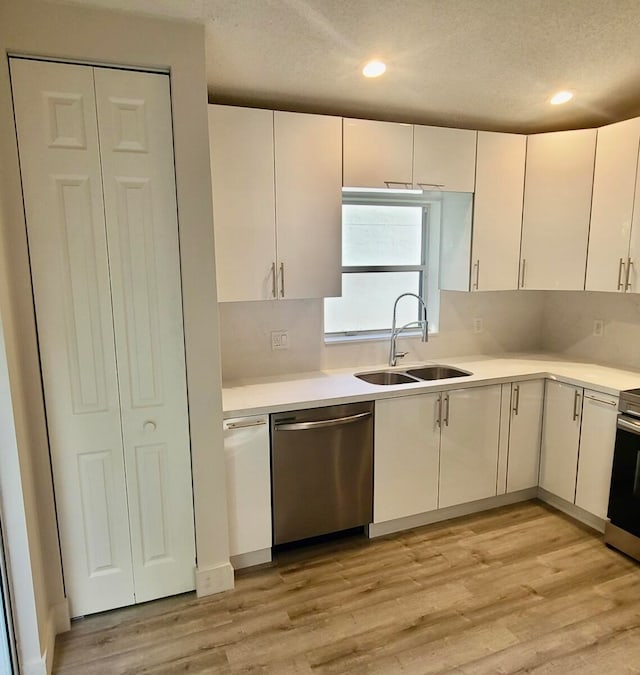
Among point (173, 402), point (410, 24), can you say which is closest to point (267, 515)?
point (173, 402)

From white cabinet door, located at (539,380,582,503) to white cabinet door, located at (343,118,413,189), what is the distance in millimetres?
1603

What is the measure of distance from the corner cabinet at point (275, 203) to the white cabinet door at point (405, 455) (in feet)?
2.57

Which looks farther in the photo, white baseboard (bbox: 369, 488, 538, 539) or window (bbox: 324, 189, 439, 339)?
window (bbox: 324, 189, 439, 339)

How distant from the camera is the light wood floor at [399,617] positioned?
6.46 ft

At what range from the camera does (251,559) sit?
2576 millimetres

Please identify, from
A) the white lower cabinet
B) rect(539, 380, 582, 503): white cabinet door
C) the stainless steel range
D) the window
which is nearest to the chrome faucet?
the window

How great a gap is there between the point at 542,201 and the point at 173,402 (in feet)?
8.52

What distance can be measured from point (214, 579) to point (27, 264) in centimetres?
167

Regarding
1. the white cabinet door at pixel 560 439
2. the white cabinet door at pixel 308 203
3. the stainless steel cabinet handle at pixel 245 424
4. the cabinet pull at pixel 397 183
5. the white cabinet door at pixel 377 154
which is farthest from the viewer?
the white cabinet door at pixel 560 439

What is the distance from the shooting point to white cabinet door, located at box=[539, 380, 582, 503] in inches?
116

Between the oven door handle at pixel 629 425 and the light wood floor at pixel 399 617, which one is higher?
the oven door handle at pixel 629 425

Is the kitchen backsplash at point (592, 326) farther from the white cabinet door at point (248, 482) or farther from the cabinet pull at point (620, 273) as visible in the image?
the white cabinet door at point (248, 482)

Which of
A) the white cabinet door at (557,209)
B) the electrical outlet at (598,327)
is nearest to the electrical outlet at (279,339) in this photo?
the white cabinet door at (557,209)

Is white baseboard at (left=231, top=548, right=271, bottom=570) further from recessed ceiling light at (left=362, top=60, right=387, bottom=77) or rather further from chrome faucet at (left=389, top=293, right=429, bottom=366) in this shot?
recessed ceiling light at (left=362, top=60, right=387, bottom=77)
